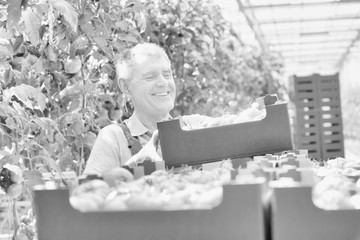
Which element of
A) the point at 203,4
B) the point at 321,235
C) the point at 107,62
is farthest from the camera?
the point at 203,4

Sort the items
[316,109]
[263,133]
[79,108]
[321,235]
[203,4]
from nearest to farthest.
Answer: [321,235] < [263,133] < [79,108] < [203,4] < [316,109]

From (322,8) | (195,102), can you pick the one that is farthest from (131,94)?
(322,8)

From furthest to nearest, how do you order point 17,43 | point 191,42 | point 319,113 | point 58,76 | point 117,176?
point 319,113 < point 191,42 < point 58,76 < point 17,43 < point 117,176

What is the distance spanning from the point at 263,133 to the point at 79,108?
1187 millimetres

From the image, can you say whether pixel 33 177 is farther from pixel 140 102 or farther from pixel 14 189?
pixel 140 102

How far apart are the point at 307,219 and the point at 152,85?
43.8 inches

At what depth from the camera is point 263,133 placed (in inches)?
55.1

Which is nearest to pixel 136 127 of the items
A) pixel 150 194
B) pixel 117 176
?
pixel 117 176

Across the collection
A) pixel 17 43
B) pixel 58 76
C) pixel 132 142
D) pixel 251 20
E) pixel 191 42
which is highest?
A: pixel 251 20

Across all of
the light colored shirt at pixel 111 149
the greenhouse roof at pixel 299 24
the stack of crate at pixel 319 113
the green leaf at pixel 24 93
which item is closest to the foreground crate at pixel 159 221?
the light colored shirt at pixel 111 149

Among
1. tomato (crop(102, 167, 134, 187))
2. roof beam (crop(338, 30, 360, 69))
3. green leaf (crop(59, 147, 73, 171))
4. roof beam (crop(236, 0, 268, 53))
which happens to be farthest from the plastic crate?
roof beam (crop(338, 30, 360, 69))

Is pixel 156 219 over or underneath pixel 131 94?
underneath

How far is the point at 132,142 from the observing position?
1.92m

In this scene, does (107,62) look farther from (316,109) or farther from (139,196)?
(316,109)
